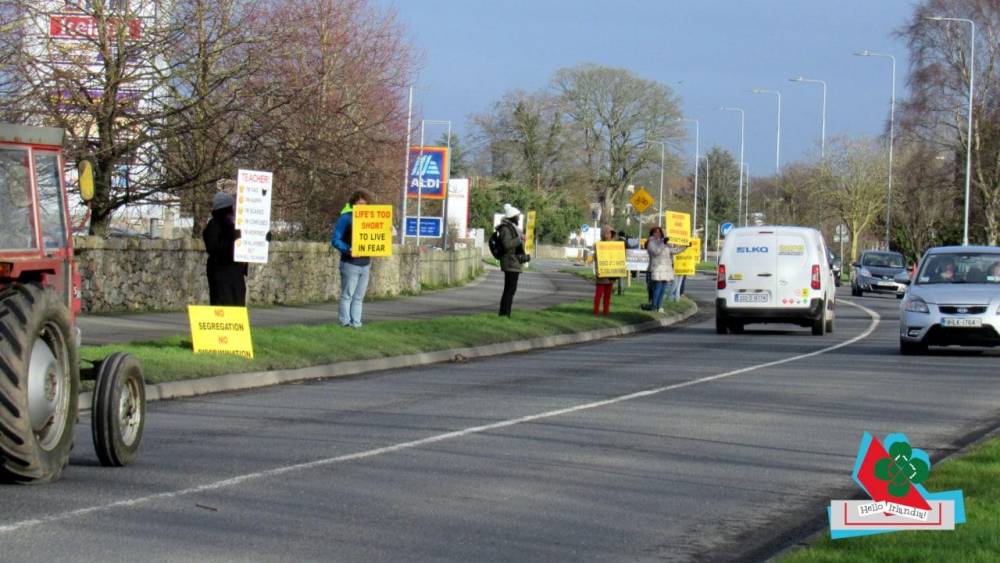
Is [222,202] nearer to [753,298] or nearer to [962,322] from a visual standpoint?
[962,322]

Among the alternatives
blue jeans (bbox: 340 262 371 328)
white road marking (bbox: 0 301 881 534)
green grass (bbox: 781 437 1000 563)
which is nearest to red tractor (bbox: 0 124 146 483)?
white road marking (bbox: 0 301 881 534)

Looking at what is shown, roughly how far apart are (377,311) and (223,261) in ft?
37.8

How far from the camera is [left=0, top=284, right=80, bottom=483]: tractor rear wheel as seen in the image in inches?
336

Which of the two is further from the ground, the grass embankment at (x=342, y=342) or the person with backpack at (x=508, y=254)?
the person with backpack at (x=508, y=254)

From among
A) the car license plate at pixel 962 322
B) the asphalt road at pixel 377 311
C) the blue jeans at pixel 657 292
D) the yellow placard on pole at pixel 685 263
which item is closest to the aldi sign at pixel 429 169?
the asphalt road at pixel 377 311

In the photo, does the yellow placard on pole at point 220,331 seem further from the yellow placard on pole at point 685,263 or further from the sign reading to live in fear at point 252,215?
the yellow placard on pole at point 685,263

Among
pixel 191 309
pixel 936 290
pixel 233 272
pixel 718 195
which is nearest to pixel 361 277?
pixel 233 272

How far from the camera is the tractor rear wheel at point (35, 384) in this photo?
8.55 m

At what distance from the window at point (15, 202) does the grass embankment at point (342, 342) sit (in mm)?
5357

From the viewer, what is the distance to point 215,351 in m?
17.3

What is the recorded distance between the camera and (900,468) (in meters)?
6.81

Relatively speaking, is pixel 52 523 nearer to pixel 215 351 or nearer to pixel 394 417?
pixel 394 417

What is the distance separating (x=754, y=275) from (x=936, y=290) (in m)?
5.38

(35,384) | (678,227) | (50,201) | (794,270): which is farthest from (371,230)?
(678,227)
